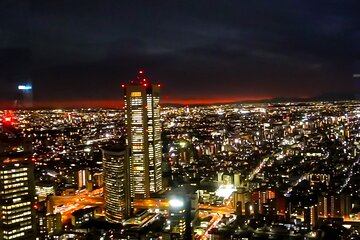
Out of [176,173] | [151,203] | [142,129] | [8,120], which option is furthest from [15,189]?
[176,173]

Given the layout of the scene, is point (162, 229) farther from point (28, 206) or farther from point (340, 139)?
point (340, 139)

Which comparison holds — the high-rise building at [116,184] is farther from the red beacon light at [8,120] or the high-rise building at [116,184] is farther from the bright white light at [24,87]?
the bright white light at [24,87]

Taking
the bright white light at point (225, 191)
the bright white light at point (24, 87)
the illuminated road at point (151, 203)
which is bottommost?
the illuminated road at point (151, 203)

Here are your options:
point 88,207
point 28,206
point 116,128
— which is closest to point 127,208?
point 88,207

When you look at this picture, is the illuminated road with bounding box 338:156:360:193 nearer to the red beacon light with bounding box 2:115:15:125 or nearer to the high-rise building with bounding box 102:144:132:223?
the high-rise building with bounding box 102:144:132:223

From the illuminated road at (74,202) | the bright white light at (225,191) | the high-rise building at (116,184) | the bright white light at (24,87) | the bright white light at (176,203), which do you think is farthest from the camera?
the bright white light at (225,191)

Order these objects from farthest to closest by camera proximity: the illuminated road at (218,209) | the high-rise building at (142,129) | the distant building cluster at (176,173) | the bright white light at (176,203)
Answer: the high-rise building at (142,129)
the illuminated road at (218,209)
the bright white light at (176,203)
the distant building cluster at (176,173)

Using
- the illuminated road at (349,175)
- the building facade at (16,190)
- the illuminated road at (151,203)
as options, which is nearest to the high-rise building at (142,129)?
the illuminated road at (151,203)
